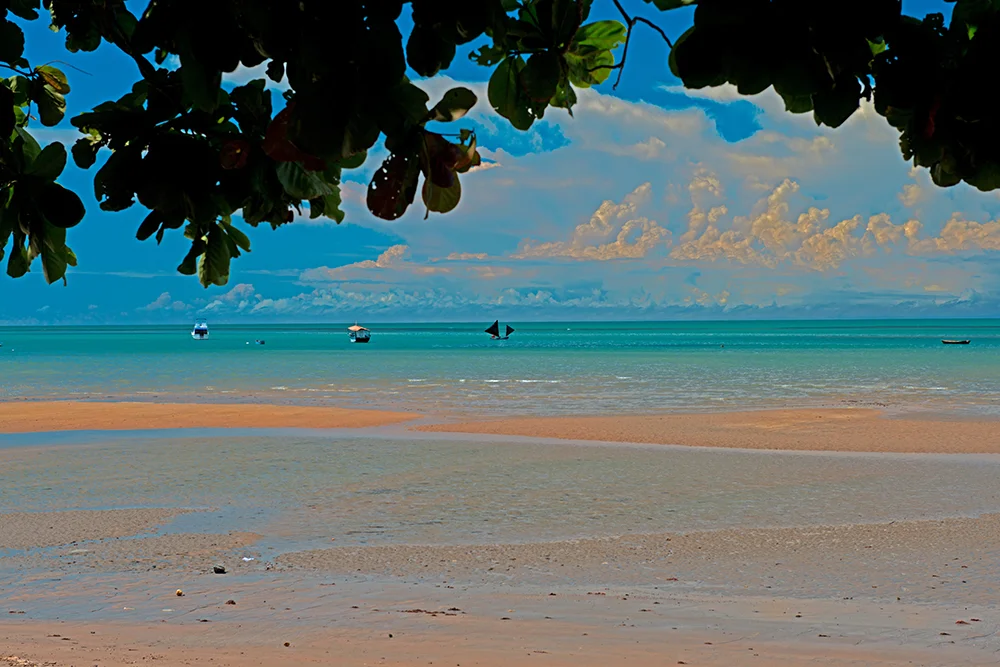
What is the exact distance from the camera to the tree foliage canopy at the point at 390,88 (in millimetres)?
1517

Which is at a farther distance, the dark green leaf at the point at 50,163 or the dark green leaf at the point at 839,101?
the dark green leaf at the point at 50,163

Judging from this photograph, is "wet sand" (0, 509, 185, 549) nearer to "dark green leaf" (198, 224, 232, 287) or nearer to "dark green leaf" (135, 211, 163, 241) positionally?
"dark green leaf" (198, 224, 232, 287)

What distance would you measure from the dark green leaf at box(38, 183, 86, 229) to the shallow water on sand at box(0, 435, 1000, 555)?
8910mm

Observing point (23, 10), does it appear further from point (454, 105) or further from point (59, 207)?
point (454, 105)

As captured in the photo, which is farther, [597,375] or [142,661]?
[597,375]

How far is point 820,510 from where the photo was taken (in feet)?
41.2

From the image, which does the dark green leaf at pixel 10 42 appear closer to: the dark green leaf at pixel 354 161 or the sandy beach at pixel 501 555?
the dark green leaf at pixel 354 161

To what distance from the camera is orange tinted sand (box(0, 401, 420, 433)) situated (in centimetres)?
2420

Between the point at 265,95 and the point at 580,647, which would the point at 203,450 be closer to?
the point at 580,647

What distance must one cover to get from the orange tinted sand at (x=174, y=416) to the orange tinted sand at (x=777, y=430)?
3289 mm

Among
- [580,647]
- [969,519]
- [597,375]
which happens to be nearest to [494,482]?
[969,519]

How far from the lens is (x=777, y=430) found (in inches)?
881

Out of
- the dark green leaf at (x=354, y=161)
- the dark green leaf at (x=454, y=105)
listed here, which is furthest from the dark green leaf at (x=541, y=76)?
the dark green leaf at (x=354, y=161)

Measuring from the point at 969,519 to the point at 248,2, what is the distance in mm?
12294
